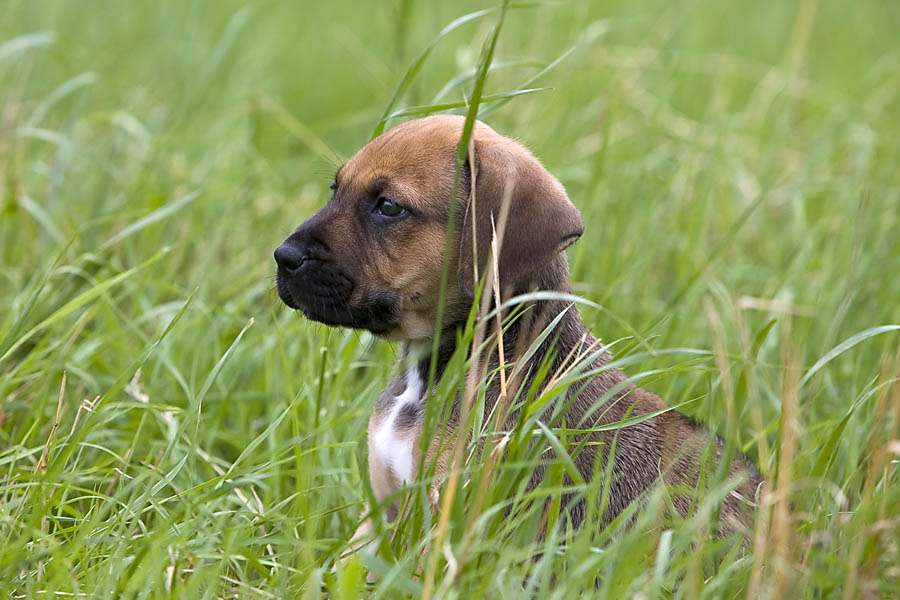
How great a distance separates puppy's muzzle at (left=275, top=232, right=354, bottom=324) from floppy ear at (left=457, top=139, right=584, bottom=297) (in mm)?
393

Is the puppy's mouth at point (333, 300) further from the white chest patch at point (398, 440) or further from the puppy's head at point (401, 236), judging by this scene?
the white chest patch at point (398, 440)

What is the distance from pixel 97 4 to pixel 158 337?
6.33m

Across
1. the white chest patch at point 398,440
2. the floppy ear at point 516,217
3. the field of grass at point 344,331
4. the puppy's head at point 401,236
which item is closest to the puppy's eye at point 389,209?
the puppy's head at point 401,236

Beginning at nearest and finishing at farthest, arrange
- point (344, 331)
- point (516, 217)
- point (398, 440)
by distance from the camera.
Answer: point (516, 217), point (398, 440), point (344, 331)

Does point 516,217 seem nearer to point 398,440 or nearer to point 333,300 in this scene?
point 333,300

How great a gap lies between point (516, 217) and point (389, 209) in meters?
0.44

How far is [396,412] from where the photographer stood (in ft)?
11.4

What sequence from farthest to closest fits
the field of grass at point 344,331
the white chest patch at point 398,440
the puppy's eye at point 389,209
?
1. the puppy's eye at point 389,209
2. the white chest patch at point 398,440
3. the field of grass at point 344,331

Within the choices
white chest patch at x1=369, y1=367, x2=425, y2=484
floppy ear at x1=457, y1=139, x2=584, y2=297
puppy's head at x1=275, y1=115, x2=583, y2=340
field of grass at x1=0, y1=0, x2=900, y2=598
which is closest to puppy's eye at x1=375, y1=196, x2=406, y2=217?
puppy's head at x1=275, y1=115, x2=583, y2=340

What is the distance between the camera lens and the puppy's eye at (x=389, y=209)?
3.40 meters

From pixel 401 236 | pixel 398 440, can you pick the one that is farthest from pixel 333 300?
pixel 398 440

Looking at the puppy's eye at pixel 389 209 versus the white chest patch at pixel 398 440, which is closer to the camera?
the white chest patch at pixel 398 440

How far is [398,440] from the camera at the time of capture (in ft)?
11.0

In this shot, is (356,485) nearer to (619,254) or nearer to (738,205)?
(619,254)
